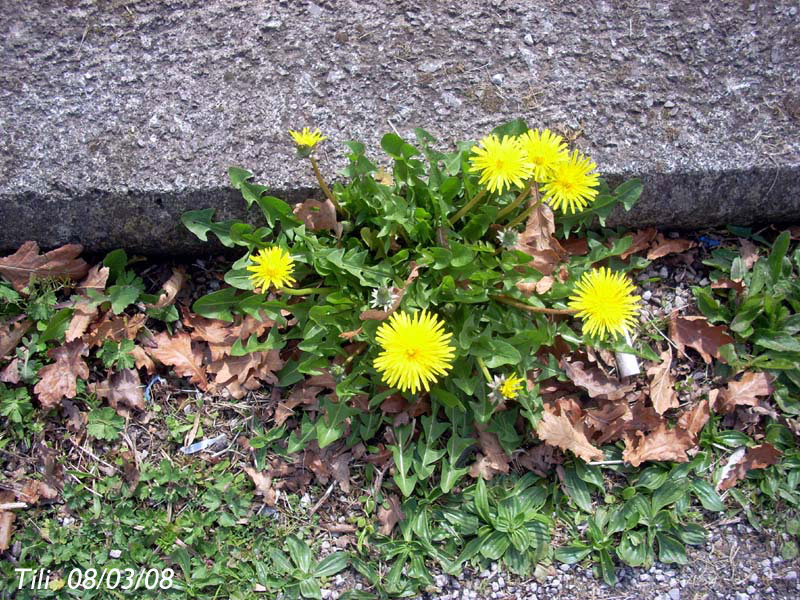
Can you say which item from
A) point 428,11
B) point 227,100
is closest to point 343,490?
point 227,100

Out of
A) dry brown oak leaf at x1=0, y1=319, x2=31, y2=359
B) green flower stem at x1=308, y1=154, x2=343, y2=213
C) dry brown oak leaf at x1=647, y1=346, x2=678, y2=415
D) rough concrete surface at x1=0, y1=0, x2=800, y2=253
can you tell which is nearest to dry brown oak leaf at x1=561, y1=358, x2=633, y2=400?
dry brown oak leaf at x1=647, y1=346, x2=678, y2=415

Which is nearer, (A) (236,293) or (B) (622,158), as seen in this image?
(B) (622,158)

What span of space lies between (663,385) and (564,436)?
55cm

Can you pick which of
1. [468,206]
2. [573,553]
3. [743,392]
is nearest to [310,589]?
[573,553]

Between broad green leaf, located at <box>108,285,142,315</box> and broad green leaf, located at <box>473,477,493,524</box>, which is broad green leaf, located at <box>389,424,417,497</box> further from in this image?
broad green leaf, located at <box>108,285,142,315</box>

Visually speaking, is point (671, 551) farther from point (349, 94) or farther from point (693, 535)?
point (349, 94)

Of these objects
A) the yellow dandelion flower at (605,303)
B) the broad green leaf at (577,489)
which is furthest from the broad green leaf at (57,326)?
the broad green leaf at (577,489)

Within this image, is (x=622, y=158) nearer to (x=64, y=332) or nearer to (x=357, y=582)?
(x=357, y=582)

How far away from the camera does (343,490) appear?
9.42 feet

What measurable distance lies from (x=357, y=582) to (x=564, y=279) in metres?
1.57

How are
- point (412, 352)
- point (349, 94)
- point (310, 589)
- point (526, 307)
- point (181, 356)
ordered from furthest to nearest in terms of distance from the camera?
point (181, 356)
point (349, 94)
point (310, 589)
point (526, 307)
point (412, 352)

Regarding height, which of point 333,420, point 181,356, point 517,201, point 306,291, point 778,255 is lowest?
point 333,420

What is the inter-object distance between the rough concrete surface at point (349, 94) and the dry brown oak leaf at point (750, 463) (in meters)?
1.07

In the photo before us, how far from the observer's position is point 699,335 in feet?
9.88
